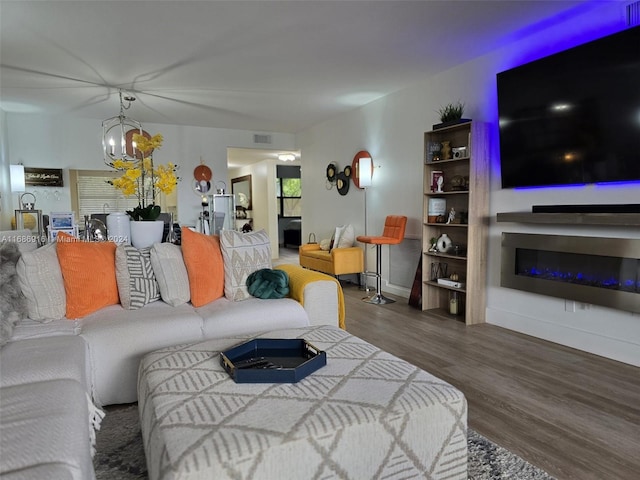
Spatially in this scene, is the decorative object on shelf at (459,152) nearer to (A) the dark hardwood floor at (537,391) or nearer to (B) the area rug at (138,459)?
(A) the dark hardwood floor at (537,391)

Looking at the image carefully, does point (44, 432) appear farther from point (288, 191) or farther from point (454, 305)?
point (288, 191)

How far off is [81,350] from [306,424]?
1.31 m

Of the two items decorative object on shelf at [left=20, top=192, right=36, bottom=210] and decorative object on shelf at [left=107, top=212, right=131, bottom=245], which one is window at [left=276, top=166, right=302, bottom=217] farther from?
decorative object on shelf at [left=107, top=212, right=131, bottom=245]

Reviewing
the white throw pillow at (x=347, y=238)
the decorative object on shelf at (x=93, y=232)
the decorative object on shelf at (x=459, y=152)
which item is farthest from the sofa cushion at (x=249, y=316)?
the white throw pillow at (x=347, y=238)

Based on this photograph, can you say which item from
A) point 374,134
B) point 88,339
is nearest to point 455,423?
point 88,339

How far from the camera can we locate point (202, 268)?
108 inches

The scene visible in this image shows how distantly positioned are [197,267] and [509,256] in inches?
108

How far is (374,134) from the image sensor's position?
5.55 metres

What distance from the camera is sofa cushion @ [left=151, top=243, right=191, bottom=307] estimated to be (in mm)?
2652

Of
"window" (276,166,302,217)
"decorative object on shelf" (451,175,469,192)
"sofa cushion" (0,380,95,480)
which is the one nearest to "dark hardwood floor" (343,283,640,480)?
"decorative object on shelf" (451,175,469,192)

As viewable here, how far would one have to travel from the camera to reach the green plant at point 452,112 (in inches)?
154

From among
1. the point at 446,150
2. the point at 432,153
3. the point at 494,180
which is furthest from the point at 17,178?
the point at 494,180

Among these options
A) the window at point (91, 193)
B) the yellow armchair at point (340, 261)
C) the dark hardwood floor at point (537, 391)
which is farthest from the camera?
the window at point (91, 193)

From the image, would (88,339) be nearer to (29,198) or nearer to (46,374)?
(46,374)
